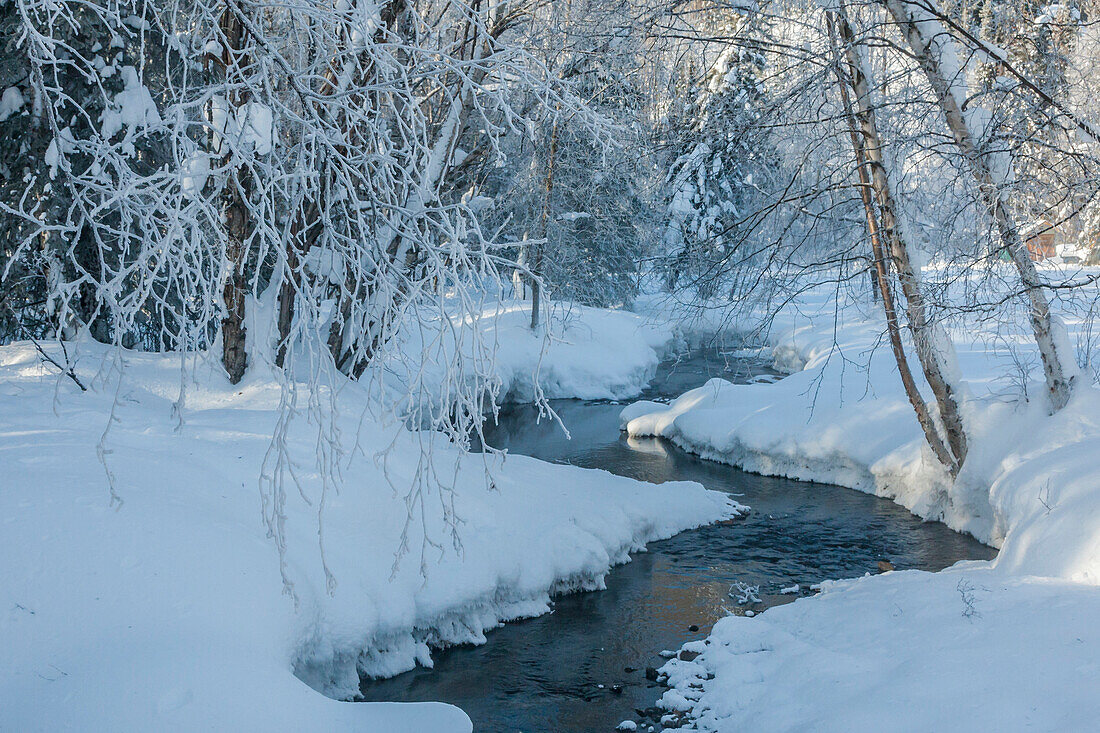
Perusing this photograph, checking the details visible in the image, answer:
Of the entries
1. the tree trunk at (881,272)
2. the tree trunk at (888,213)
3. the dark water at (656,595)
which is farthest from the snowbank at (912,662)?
the tree trunk at (881,272)

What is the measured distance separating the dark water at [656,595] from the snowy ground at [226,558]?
35 centimetres

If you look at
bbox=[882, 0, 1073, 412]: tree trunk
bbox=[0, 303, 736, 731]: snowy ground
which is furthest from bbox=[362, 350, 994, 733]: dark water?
bbox=[882, 0, 1073, 412]: tree trunk

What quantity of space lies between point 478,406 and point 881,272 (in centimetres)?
722

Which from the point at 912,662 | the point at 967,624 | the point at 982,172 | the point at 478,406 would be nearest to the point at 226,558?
the point at 478,406

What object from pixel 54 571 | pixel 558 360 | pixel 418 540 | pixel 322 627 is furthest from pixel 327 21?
pixel 558 360

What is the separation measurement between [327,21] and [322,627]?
4.38 m

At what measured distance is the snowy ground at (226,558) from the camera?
14.7ft

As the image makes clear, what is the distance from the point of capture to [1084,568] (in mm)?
5988

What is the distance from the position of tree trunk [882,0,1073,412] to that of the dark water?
2.11 metres

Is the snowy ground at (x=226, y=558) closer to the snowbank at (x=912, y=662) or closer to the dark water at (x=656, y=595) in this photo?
the dark water at (x=656, y=595)

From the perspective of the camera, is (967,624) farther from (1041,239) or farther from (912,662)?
(1041,239)

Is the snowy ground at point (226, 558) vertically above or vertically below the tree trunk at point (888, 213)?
below

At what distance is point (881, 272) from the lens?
29.9 feet

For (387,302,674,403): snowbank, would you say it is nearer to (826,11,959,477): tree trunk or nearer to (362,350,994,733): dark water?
(362,350,994,733): dark water
